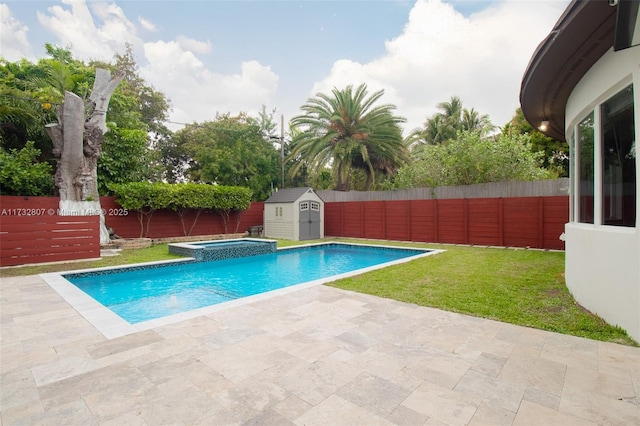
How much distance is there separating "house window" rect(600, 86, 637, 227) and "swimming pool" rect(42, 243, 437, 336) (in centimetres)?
405

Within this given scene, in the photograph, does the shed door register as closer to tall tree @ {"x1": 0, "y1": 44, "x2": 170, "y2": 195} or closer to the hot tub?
the hot tub

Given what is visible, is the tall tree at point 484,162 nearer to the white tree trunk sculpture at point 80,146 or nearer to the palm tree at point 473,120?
the palm tree at point 473,120

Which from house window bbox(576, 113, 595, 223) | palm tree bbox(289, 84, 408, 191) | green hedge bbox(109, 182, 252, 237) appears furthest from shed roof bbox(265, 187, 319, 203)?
house window bbox(576, 113, 595, 223)

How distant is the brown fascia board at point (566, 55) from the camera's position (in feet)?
8.84

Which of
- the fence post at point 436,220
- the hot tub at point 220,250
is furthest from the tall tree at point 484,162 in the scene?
the hot tub at point 220,250

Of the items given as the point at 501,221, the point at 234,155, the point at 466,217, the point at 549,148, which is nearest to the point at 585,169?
the point at 501,221

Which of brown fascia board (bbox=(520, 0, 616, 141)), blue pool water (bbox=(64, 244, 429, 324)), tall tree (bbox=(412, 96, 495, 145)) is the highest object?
tall tree (bbox=(412, 96, 495, 145))

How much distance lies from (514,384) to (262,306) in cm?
294

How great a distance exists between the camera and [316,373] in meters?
2.47

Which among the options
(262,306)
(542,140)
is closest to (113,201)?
(262,306)

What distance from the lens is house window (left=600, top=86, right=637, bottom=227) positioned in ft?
9.95

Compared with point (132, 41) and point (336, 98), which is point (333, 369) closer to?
point (336, 98)

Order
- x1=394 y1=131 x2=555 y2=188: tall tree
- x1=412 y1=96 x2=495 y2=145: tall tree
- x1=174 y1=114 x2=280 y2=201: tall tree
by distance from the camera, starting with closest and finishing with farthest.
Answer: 1. x1=394 y1=131 x2=555 y2=188: tall tree
2. x1=174 y1=114 x2=280 y2=201: tall tree
3. x1=412 y1=96 x2=495 y2=145: tall tree

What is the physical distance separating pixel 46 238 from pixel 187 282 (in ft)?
13.8
